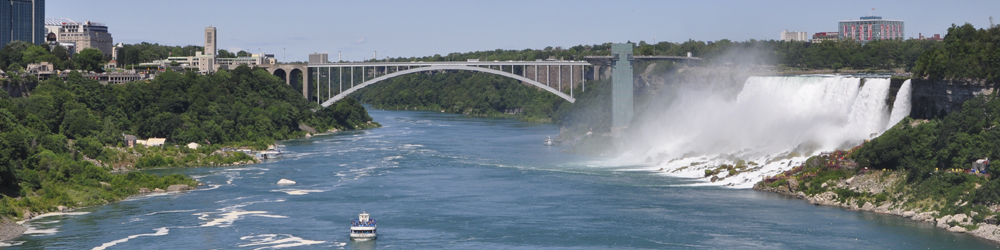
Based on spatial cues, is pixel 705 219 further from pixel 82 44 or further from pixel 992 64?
pixel 82 44

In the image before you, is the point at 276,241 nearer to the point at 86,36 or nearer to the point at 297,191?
the point at 297,191

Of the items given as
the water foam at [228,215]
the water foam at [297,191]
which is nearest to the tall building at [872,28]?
the water foam at [297,191]

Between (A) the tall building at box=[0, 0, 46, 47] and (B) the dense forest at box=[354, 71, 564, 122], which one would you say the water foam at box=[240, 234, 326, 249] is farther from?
(A) the tall building at box=[0, 0, 46, 47]

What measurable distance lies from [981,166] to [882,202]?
293 cm

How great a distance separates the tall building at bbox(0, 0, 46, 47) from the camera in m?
126

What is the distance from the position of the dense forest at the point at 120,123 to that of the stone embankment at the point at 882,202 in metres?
20.9

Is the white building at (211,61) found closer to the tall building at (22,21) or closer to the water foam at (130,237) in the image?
the tall building at (22,21)

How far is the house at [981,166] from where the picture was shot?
32.0 metres

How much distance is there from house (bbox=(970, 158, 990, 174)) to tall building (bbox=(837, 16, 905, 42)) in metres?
82.5

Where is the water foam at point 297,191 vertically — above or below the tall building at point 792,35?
below

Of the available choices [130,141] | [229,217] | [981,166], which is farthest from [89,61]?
[981,166]

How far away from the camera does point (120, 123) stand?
54.7 m

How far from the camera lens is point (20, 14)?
422 ft

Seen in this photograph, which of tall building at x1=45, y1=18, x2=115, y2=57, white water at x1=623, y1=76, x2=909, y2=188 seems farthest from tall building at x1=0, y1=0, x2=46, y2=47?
white water at x1=623, y1=76, x2=909, y2=188
